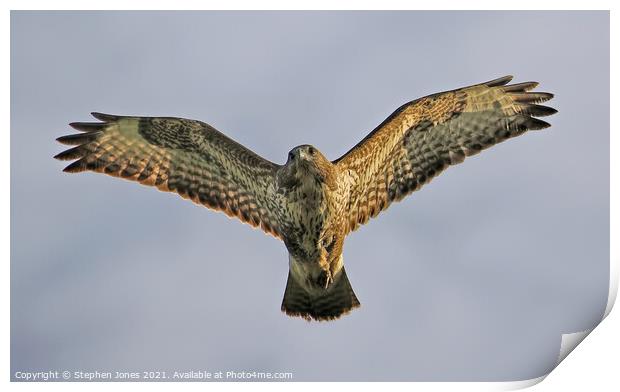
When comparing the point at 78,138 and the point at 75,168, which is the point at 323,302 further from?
the point at 78,138

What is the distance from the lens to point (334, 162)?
793 cm

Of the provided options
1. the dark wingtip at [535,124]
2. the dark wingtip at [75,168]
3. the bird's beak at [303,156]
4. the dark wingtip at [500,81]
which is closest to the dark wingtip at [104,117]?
the dark wingtip at [75,168]

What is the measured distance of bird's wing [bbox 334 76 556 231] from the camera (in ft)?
27.1

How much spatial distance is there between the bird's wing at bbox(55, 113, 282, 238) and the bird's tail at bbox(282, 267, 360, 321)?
1.64 feet

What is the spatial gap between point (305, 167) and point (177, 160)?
1435 mm

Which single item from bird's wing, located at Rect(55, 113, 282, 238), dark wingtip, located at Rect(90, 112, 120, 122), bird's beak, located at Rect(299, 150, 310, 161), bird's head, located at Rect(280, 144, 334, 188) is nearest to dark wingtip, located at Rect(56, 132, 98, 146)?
bird's wing, located at Rect(55, 113, 282, 238)

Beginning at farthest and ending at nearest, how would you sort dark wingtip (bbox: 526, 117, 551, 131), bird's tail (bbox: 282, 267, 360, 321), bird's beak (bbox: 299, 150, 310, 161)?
bird's tail (bbox: 282, 267, 360, 321)
dark wingtip (bbox: 526, 117, 551, 131)
bird's beak (bbox: 299, 150, 310, 161)

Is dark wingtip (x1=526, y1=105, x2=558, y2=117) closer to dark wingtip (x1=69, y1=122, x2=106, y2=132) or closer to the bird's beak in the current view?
the bird's beak

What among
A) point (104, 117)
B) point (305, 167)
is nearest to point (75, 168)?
point (104, 117)
